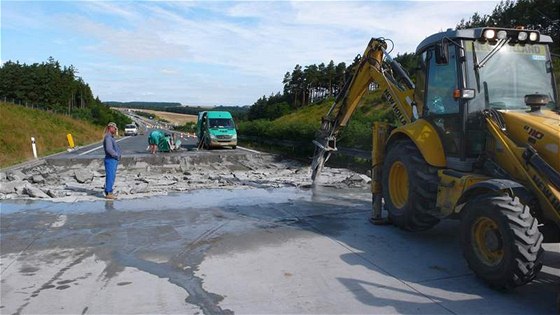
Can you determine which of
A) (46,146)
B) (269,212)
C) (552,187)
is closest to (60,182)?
(269,212)

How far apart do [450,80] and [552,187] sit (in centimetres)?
220

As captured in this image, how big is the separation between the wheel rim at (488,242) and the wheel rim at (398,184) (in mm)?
2444

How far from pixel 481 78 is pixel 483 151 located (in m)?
0.97

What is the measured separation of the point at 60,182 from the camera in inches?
576

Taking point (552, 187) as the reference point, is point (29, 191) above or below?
below

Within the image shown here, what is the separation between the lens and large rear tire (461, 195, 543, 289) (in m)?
4.68

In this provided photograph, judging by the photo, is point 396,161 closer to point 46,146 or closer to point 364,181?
point 364,181

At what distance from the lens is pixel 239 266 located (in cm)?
615

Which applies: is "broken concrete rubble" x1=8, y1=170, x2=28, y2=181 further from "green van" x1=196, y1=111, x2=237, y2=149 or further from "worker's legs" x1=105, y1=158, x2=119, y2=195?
"green van" x1=196, y1=111, x2=237, y2=149

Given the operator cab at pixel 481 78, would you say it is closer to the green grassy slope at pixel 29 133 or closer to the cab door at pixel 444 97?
the cab door at pixel 444 97

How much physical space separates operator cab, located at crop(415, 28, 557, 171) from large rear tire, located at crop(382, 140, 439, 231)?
1.49 ft

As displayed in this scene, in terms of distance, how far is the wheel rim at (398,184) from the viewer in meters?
7.80

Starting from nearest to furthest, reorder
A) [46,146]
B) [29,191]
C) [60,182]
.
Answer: [29,191]
[60,182]
[46,146]

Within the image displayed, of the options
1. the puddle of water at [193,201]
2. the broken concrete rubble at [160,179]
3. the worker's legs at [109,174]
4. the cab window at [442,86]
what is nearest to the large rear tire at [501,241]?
the cab window at [442,86]
